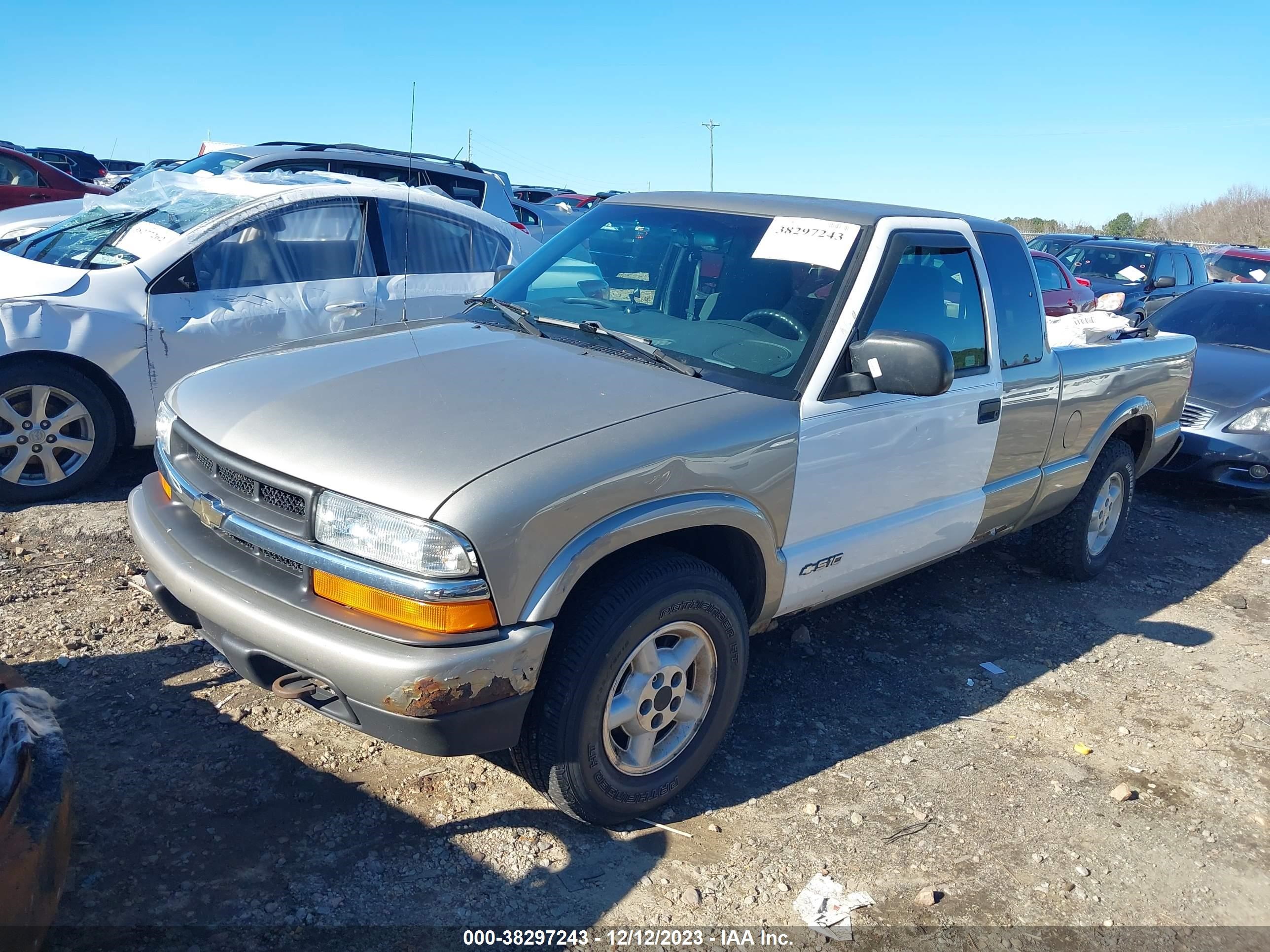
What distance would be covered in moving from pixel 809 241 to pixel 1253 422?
5314 millimetres

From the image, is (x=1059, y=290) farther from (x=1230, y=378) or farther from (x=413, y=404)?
(x=413, y=404)

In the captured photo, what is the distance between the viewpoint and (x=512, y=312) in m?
3.97

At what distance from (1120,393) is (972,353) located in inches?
62.5

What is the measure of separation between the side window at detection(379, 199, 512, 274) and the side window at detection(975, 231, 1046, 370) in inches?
143

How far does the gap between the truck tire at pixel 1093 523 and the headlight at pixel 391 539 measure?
399cm

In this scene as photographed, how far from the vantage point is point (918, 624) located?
4895 millimetres

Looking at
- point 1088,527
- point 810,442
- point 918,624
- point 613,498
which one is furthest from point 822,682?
point 1088,527

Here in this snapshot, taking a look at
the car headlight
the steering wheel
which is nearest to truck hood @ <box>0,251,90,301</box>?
the steering wheel

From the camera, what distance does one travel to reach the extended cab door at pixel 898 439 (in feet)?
11.2

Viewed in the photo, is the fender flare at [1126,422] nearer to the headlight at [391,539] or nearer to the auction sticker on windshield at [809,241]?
the auction sticker on windshield at [809,241]

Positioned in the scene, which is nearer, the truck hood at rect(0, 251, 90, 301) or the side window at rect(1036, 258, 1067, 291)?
the truck hood at rect(0, 251, 90, 301)

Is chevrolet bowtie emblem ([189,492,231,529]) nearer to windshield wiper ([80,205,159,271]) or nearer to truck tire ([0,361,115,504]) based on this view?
truck tire ([0,361,115,504])

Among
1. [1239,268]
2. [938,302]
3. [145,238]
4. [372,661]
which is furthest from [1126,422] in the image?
[1239,268]

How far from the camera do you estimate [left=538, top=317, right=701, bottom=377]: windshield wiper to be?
336 cm
